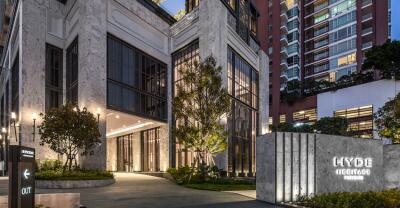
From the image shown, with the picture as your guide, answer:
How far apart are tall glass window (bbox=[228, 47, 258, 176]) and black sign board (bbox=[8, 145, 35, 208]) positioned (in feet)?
105

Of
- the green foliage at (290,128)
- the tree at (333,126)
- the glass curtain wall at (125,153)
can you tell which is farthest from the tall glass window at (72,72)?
the green foliage at (290,128)

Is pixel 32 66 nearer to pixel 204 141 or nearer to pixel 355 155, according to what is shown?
pixel 204 141

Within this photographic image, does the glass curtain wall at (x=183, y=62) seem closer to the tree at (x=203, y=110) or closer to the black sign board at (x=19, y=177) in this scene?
the tree at (x=203, y=110)

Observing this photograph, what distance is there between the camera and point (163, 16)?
46.5 metres

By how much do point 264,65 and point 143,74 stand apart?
74.7 feet

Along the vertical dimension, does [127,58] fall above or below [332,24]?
below

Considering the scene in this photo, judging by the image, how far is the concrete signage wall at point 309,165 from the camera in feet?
58.9

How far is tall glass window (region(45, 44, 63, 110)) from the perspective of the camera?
1585 inches

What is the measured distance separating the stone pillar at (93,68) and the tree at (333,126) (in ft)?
129

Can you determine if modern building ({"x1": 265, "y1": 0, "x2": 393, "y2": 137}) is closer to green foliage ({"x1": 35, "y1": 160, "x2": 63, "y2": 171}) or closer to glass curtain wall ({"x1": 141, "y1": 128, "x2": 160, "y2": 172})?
glass curtain wall ({"x1": 141, "y1": 128, "x2": 160, "y2": 172})

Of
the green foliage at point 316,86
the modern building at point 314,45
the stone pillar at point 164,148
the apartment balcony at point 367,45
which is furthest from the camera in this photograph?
the apartment balcony at point 367,45

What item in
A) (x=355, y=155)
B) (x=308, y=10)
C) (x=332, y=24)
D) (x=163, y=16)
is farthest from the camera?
(x=308, y=10)

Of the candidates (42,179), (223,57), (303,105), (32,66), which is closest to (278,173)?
(42,179)

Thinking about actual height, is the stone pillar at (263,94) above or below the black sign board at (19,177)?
above
